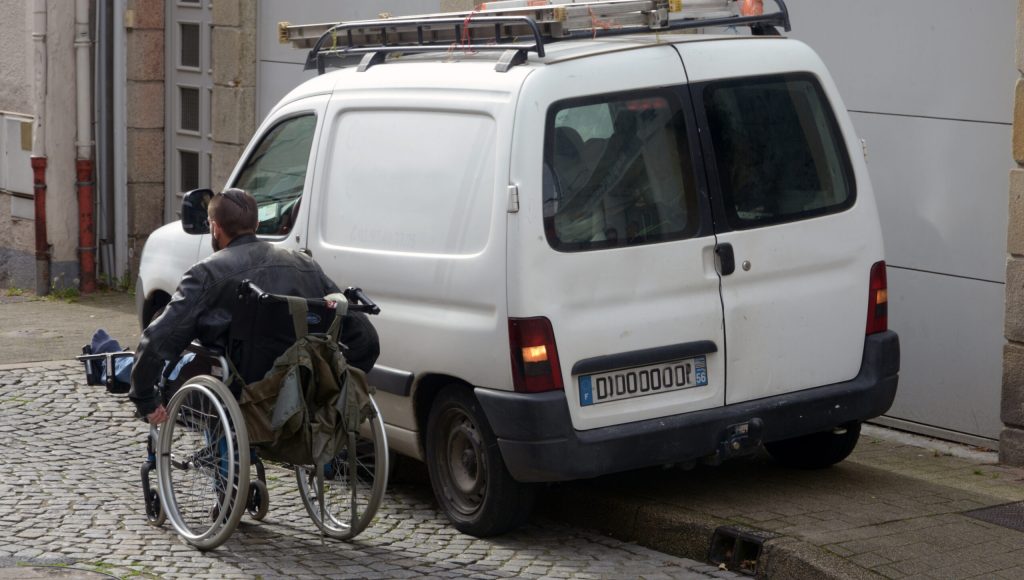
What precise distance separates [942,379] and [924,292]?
437mm

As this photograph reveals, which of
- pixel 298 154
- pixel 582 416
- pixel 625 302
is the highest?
pixel 298 154

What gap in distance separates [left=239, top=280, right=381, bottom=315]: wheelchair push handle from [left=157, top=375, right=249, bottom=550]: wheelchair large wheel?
347mm

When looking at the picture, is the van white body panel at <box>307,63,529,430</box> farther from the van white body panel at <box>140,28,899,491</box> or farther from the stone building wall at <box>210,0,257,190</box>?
the stone building wall at <box>210,0,257,190</box>

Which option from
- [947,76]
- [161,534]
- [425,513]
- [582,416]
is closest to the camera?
[582,416]

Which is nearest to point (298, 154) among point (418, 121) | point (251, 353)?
point (418, 121)

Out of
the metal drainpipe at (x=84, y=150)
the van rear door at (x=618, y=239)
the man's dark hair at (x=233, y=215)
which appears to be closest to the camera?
the van rear door at (x=618, y=239)

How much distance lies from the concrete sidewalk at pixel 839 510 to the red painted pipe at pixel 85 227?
8097 mm

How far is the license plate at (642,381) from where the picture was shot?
19.0ft

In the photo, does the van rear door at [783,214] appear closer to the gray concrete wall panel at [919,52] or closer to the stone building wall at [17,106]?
the gray concrete wall panel at [919,52]

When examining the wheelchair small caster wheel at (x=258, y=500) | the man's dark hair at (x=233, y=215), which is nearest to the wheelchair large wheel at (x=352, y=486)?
the wheelchair small caster wheel at (x=258, y=500)

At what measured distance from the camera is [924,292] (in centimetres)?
773

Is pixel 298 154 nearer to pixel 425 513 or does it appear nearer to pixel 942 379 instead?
pixel 425 513

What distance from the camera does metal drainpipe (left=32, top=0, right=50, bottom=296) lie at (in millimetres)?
13555

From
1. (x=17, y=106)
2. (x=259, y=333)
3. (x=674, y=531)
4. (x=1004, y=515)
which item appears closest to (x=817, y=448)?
(x=1004, y=515)
